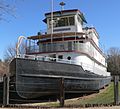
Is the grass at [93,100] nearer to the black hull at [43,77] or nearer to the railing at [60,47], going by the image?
the black hull at [43,77]

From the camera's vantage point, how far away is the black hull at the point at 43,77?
17.0 metres

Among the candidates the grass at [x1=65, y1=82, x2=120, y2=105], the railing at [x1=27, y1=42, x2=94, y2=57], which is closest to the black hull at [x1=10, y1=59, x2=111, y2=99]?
the grass at [x1=65, y1=82, x2=120, y2=105]

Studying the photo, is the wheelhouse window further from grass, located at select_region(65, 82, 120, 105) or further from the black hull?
grass, located at select_region(65, 82, 120, 105)

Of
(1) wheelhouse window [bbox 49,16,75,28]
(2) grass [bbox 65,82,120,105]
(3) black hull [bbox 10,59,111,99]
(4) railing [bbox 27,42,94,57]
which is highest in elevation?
(1) wheelhouse window [bbox 49,16,75,28]

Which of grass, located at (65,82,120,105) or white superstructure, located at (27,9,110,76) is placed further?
white superstructure, located at (27,9,110,76)

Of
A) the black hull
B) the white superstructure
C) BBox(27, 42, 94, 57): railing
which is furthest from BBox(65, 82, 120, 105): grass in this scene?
BBox(27, 42, 94, 57): railing

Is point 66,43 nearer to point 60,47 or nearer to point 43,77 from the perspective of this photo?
point 60,47

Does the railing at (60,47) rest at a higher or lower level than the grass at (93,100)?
higher

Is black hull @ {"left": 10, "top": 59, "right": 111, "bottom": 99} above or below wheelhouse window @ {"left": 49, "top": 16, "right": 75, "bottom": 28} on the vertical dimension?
below

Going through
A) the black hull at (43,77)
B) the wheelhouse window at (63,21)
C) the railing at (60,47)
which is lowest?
the black hull at (43,77)

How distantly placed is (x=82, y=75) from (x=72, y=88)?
4.99 ft

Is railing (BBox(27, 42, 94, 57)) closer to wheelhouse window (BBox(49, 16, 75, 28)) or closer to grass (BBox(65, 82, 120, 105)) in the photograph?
wheelhouse window (BBox(49, 16, 75, 28))

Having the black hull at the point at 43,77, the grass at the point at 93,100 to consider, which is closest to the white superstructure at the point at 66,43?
the black hull at the point at 43,77

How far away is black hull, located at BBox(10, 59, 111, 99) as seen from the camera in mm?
16984
